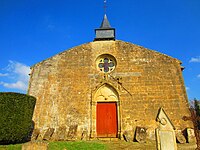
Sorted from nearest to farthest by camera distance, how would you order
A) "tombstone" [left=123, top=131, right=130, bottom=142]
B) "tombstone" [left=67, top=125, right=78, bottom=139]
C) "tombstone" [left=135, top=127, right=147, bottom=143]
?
"tombstone" [left=135, top=127, right=147, bottom=143] → "tombstone" [left=123, top=131, right=130, bottom=142] → "tombstone" [left=67, top=125, right=78, bottom=139]

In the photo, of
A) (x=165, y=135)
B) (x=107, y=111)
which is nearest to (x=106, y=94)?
(x=107, y=111)

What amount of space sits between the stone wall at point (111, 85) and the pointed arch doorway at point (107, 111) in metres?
0.29

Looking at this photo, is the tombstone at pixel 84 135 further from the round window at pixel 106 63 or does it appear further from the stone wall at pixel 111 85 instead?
the round window at pixel 106 63

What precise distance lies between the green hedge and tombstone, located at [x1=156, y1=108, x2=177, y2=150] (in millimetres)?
6494

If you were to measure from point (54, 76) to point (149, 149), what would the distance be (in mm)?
8049

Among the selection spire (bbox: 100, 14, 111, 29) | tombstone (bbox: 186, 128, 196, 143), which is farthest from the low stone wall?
spire (bbox: 100, 14, 111, 29)

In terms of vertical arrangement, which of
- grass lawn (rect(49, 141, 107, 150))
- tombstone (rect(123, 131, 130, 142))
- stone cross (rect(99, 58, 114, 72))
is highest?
stone cross (rect(99, 58, 114, 72))

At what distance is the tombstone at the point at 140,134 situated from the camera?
37.7ft

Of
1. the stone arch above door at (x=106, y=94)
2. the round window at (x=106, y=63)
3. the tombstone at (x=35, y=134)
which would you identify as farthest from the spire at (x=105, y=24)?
the tombstone at (x=35, y=134)

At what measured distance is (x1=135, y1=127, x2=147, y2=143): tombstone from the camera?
37.7 feet

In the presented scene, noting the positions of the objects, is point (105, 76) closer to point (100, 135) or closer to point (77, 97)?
point (77, 97)

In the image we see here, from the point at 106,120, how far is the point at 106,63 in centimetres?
411

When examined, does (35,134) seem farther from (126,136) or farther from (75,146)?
(126,136)

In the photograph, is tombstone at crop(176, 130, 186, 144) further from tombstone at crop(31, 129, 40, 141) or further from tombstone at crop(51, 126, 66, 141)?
tombstone at crop(31, 129, 40, 141)
